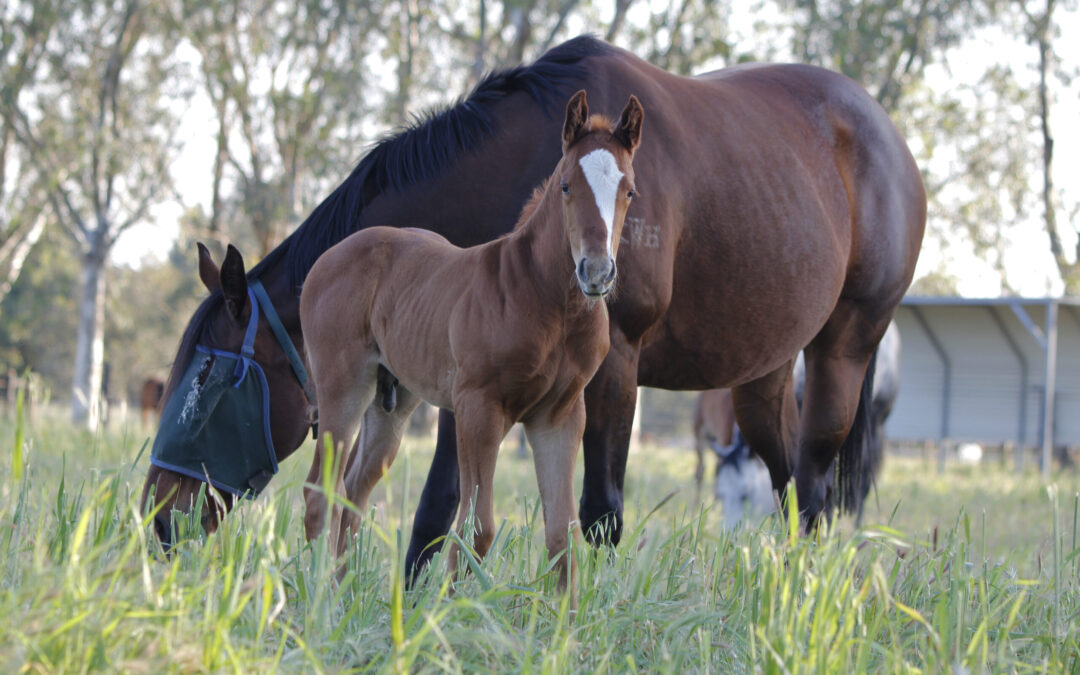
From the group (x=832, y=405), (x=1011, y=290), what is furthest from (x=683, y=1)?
(x=1011, y=290)

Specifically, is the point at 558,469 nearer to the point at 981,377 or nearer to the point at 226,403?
the point at 226,403

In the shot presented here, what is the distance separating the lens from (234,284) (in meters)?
3.64

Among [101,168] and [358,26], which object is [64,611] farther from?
[358,26]

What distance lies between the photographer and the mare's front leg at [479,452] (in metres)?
2.58

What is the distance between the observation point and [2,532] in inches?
95.3

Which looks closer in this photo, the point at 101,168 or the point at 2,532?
the point at 2,532

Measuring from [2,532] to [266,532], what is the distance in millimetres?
785

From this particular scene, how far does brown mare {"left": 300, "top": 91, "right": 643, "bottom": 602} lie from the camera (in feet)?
8.43

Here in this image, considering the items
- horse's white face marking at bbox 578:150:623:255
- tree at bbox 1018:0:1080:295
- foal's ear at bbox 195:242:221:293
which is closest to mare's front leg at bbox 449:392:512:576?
horse's white face marking at bbox 578:150:623:255

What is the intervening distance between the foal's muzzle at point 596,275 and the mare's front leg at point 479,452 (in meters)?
0.45

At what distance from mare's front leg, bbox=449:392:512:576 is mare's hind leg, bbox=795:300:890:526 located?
2663mm

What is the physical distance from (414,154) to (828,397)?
2.44 meters

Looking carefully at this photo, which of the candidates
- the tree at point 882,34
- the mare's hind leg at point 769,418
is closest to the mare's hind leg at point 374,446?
the mare's hind leg at point 769,418

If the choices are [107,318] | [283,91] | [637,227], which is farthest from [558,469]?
[107,318]
